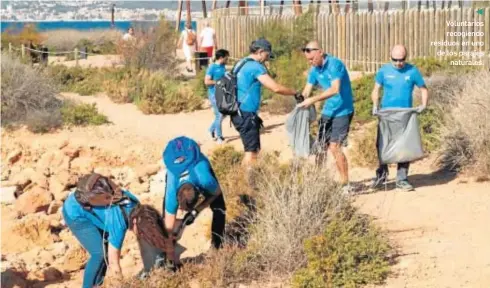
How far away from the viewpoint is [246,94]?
997 cm

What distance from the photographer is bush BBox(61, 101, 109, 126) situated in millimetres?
17859

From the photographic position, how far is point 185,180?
7.66 m

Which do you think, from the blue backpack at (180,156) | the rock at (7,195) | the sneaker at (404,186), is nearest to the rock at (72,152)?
the rock at (7,195)

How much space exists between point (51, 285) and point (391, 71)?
426 centimetres

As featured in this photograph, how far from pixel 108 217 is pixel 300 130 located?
311 cm

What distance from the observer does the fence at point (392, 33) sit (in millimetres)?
20531

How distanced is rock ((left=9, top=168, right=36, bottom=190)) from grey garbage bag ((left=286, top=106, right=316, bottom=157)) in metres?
6.69

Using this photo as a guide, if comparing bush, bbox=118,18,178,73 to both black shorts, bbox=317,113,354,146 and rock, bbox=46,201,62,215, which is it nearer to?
rock, bbox=46,201,62,215

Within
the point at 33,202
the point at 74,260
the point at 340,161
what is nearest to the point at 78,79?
the point at 33,202

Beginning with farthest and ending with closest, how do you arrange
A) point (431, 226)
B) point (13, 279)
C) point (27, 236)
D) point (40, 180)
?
point (40, 180) < point (27, 236) < point (13, 279) < point (431, 226)

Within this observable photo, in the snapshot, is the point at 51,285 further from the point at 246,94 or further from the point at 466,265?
the point at 466,265

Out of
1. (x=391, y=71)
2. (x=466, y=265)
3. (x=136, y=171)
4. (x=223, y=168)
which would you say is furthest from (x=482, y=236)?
(x=136, y=171)

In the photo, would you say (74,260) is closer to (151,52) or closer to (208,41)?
(151,52)

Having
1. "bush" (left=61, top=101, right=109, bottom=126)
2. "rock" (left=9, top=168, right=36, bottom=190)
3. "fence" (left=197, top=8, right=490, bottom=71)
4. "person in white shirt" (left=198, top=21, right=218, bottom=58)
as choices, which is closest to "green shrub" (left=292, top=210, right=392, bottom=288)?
"rock" (left=9, top=168, right=36, bottom=190)
